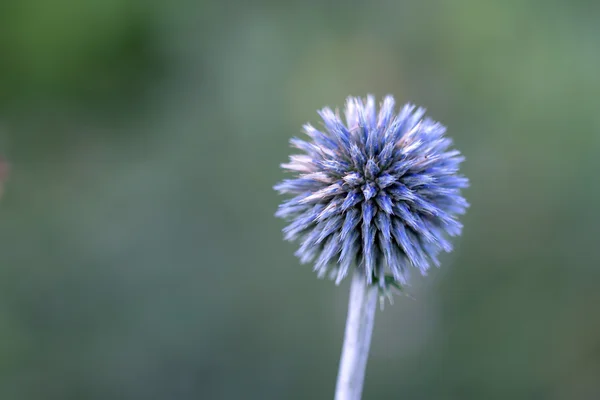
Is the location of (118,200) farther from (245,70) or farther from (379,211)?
(379,211)

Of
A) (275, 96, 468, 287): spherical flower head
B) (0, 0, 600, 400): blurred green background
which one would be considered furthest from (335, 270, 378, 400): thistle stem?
(0, 0, 600, 400): blurred green background

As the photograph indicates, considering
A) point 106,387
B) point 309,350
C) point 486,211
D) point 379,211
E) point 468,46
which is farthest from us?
point 468,46

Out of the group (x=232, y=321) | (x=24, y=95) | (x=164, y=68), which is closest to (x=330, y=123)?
(x=232, y=321)

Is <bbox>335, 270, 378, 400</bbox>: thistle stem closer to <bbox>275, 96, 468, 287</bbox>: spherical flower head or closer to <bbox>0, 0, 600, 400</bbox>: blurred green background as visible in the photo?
<bbox>275, 96, 468, 287</bbox>: spherical flower head

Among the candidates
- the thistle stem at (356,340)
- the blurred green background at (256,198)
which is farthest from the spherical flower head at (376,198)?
the blurred green background at (256,198)

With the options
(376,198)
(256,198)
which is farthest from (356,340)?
(256,198)
